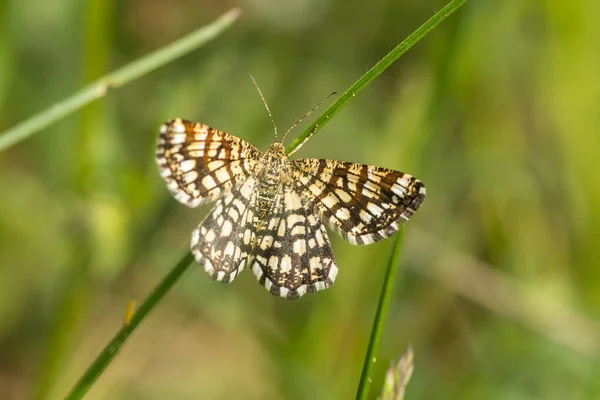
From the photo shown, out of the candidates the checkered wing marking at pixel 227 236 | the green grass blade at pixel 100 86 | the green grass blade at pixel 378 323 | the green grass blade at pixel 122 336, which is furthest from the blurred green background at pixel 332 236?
the green grass blade at pixel 378 323

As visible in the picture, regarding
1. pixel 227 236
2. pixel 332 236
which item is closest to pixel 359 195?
pixel 227 236

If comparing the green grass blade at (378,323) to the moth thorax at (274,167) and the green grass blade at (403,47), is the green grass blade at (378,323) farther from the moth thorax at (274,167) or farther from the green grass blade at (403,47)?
the moth thorax at (274,167)

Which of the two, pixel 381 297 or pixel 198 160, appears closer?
pixel 381 297

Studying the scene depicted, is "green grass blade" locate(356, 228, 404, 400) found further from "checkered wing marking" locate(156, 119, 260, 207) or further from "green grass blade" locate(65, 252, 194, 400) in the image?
"checkered wing marking" locate(156, 119, 260, 207)

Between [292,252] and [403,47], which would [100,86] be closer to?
[292,252]

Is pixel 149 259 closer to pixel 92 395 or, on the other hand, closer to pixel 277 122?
pixel 92 395
